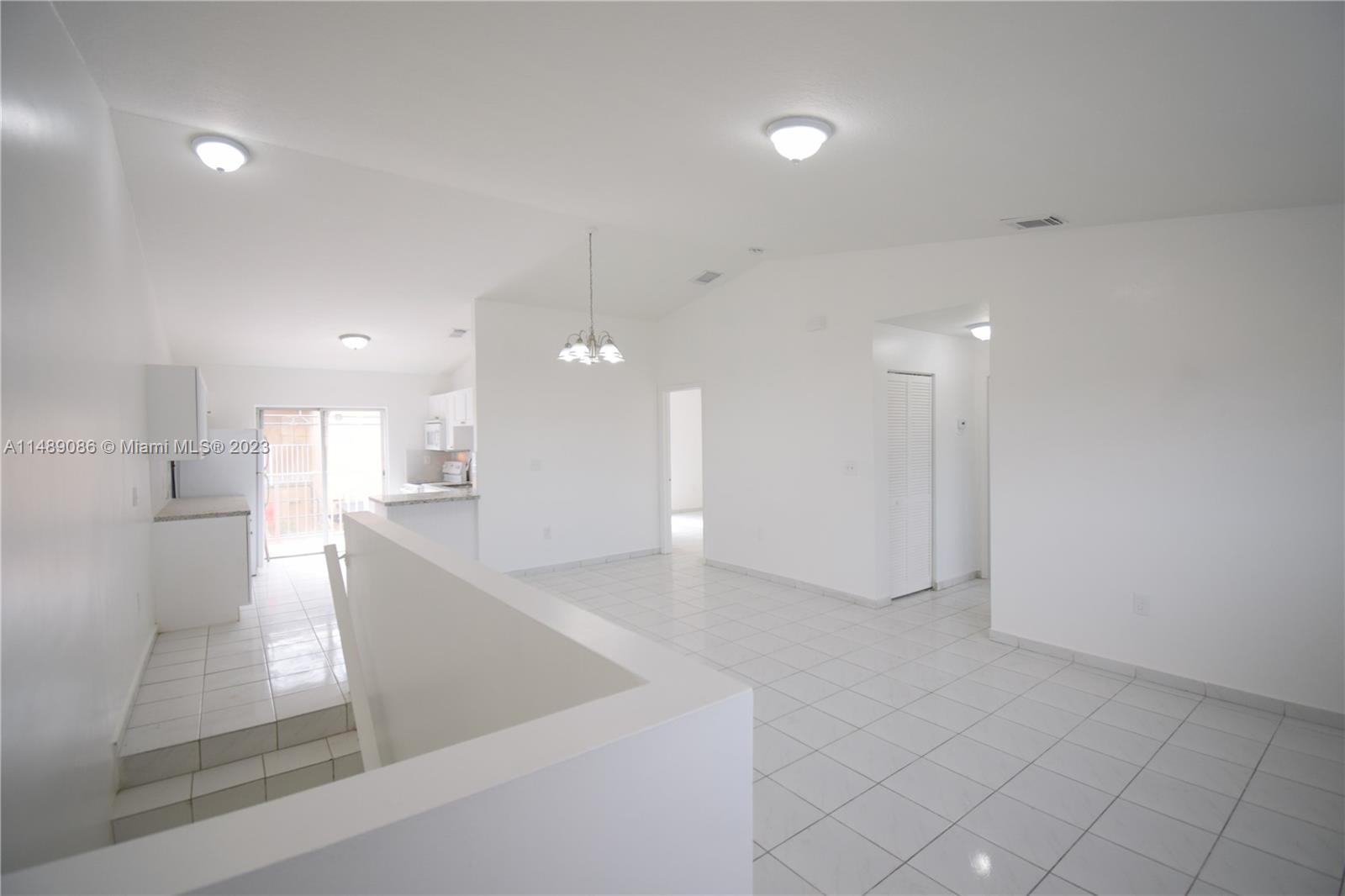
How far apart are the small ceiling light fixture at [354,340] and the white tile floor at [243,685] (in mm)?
2884

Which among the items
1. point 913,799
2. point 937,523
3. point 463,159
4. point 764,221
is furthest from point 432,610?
point 937,523

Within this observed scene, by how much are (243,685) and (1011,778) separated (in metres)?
4.20

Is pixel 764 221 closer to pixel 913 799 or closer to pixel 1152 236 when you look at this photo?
pixel 1152 236

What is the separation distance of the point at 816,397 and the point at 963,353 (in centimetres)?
168

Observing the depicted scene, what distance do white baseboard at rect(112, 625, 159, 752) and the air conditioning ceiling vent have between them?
5490 millimetres

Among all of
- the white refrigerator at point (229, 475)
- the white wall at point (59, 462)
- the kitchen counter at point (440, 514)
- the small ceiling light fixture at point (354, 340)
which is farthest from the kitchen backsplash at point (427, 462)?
the white wall at point (59, 462)

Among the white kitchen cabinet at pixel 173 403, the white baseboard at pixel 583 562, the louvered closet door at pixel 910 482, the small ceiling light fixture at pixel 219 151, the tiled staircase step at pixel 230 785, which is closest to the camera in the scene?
the tiled staircase step at pixel 230 785

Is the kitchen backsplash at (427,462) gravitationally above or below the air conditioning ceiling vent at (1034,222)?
below

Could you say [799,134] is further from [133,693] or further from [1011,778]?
[133,693]

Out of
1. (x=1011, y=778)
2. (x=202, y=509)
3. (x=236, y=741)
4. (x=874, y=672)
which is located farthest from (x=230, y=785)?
(x=1011, y=778)

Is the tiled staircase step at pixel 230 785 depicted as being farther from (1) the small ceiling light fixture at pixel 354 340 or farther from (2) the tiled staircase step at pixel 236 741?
(1) the small ceiling light fixture at pixel 354 340

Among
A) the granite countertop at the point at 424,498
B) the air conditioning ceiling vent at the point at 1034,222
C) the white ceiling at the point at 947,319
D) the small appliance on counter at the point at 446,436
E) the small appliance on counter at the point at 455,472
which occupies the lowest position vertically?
the granite countertop at the point at 424,498

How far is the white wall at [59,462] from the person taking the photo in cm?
157

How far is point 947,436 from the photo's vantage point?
19.3 ft
